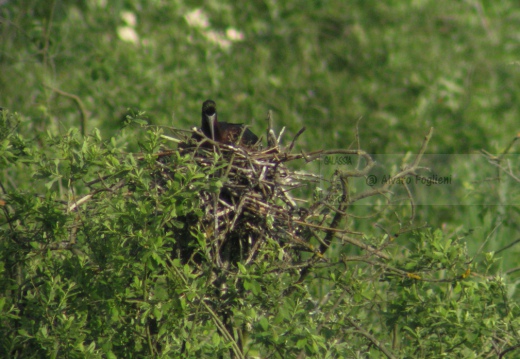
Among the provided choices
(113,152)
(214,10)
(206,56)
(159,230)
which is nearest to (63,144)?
(113,152)

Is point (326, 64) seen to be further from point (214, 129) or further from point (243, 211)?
point (243, 211)

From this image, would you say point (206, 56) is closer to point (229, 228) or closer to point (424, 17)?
point (424, 17)

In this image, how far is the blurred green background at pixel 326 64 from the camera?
9.68m

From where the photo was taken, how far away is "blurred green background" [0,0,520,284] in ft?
31.8

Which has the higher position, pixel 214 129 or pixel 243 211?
pixel 243 211

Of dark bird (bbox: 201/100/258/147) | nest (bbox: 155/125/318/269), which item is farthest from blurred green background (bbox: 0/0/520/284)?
nest (bbox: 155/125/318/269)

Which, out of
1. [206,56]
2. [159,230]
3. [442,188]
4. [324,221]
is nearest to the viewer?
[159,230]

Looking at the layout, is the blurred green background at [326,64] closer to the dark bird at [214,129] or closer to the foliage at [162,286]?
the dark bird at [214,129]

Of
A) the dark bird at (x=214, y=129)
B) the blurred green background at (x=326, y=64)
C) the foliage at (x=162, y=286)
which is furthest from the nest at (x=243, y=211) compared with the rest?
the blurred green background at (x=326, y=64)

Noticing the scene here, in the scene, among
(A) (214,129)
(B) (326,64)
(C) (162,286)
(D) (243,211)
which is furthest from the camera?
(B) (326,64)

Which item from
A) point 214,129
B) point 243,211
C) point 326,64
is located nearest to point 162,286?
point 243,211

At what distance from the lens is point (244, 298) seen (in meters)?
3.41

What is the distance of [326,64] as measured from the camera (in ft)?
35.3

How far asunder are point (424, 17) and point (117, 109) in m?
4.22
